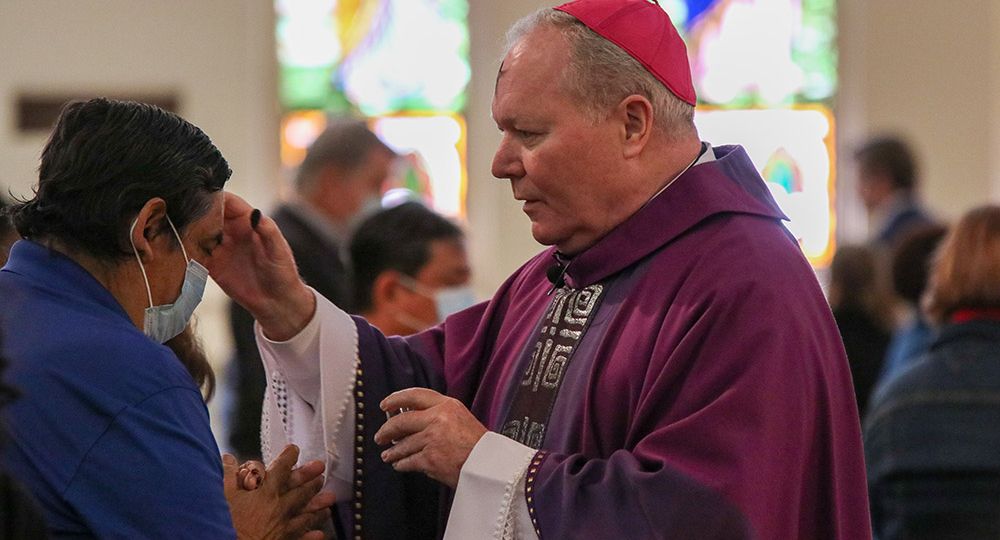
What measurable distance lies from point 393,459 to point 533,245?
6561 mm

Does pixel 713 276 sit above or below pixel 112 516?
above

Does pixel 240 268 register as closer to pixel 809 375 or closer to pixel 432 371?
pixel 432 371

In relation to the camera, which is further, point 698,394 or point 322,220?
point 322,220

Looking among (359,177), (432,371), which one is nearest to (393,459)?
(432,371)

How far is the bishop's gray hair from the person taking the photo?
291 cm

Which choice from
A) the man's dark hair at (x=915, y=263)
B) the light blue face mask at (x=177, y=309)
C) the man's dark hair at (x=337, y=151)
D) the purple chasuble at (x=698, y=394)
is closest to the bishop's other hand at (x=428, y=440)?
the purple chasuble at (x=698, y=394)

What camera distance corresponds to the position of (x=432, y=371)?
3361 mm

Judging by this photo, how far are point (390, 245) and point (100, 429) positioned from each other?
2273 millimetres

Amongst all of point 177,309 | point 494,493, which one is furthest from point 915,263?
point 177,309

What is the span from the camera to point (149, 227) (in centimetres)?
261

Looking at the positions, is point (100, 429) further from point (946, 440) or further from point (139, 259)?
point (946, 440)

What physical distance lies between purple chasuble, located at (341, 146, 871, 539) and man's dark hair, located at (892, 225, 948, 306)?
2.40 meters

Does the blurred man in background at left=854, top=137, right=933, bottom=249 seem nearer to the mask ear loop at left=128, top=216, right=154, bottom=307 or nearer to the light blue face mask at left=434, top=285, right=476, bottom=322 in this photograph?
the light blue face mask at left=434, top=285, right=476, bottom=322

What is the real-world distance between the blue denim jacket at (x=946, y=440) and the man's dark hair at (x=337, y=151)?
243cm
